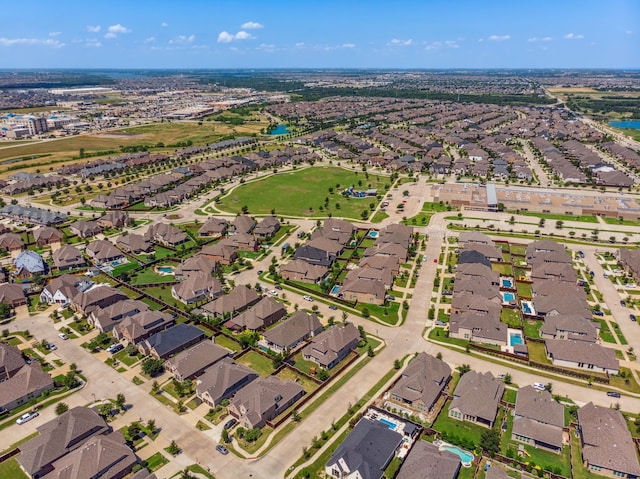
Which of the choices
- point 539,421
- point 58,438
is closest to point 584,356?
point 539,421

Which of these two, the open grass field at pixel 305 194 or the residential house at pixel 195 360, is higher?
the open grass field at pixel 305 194

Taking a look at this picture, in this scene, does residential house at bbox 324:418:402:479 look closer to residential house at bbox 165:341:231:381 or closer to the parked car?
residential house at bbox 165:341:231:381

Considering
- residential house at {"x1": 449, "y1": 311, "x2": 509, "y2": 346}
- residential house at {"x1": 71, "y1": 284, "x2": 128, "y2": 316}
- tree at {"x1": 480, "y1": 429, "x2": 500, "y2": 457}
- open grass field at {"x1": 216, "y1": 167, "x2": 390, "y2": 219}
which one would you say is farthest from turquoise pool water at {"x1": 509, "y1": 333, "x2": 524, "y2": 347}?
residential house at {"x1": 71, "y1": 284, "x2": 128, "y2": 316}

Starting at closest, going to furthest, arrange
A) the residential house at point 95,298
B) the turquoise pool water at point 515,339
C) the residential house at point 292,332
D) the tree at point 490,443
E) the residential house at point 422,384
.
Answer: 1. the tree at point 490,443
2. the residential house at point 422,384
3. the residential house at point 292,332
4. the turquoise pool water at point 515,339
5. the residential house at point 95,298

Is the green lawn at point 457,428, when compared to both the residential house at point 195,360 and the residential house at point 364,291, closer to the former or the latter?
the residential house at point 364,291

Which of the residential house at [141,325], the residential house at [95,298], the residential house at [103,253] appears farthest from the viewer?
the residential house at [103,253]

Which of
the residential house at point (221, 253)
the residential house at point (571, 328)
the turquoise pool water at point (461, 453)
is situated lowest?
Result: the turquoise pool water at point (461, 453)

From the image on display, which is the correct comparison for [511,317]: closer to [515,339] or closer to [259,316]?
[515,339]

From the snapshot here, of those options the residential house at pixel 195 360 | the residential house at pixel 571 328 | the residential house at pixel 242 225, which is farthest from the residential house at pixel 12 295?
the residential house at pixel 571 328
